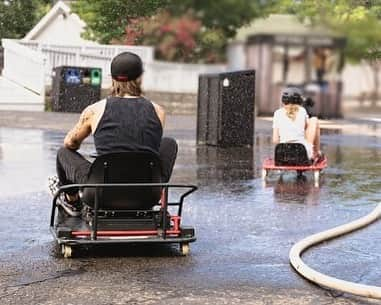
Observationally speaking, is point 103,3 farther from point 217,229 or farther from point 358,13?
point 358,13

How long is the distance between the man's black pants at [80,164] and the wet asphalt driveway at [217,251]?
457mm

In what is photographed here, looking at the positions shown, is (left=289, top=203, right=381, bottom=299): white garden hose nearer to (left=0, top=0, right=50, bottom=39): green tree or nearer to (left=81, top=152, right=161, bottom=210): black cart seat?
(left=81, top=152, right=161, bottom=210): black cart seat

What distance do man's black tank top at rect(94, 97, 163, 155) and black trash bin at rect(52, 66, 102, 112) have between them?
17.8 m

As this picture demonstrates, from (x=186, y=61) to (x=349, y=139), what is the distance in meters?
12.3

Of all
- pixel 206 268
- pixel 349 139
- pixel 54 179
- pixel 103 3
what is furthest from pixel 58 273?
pixel 349 139

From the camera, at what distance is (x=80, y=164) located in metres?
4.87

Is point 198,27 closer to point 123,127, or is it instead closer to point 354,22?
point 354,22

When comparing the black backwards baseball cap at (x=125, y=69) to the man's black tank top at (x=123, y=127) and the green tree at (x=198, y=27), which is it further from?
the green tree at (x=198, y=27)

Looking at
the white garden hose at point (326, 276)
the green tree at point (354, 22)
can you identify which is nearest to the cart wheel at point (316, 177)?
the white garden hose at point (326, 276)

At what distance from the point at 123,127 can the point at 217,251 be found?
0.99 meters

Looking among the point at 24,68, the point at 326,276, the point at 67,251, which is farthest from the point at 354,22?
the point at 24,68

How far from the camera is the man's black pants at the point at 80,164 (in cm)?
479

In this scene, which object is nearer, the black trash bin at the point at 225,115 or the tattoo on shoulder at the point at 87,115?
the tattoo on shoulder at the point at 87,115

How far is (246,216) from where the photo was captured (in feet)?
20.3
